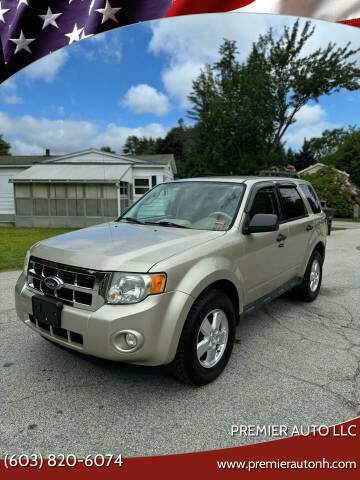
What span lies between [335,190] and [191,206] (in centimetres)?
2489

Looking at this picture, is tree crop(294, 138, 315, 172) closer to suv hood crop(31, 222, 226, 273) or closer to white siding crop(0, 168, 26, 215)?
white siding crop(0, 168, 26, 215)

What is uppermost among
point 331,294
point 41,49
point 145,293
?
point 41,49

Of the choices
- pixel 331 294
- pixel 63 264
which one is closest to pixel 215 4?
pixel 63 264

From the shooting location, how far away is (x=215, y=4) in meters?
4.76

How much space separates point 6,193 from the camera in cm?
2386

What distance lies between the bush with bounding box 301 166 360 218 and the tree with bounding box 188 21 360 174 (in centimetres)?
660

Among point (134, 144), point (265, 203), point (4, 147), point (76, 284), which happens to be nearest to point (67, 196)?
point (265, 203)

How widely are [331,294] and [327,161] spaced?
5182 cm

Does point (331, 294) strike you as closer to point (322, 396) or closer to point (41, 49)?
point (322, 396)

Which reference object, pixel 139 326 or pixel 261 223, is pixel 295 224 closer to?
pixel 261 223

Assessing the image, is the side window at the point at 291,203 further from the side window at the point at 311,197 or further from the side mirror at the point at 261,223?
the side mirror at the point at 261,223

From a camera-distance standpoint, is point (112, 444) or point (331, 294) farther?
point (331, 294)

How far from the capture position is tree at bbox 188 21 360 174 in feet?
61.8

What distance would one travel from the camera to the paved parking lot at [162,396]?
2.29m
